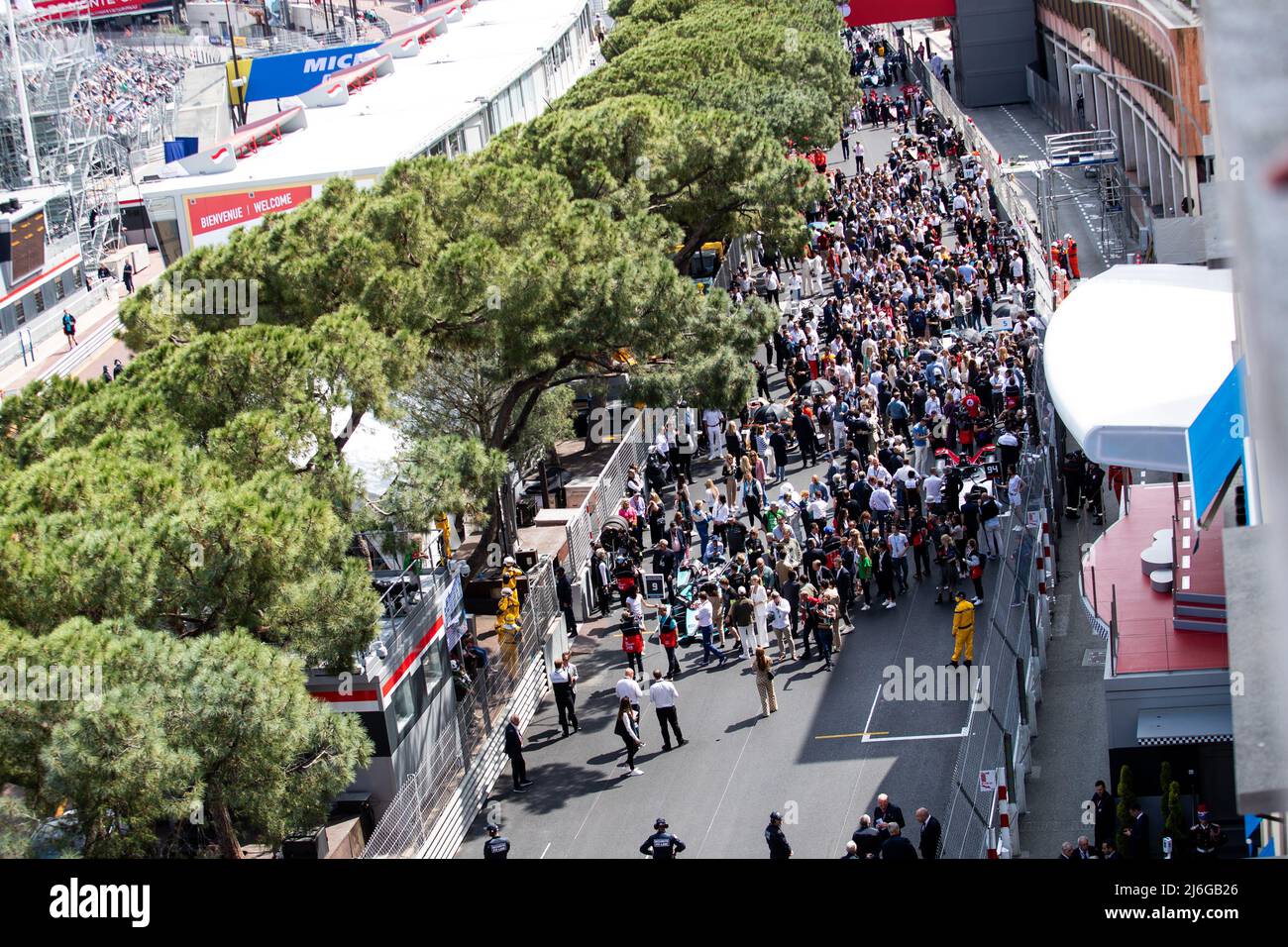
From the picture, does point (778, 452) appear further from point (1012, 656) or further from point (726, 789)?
point (726, 789)

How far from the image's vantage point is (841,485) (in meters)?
25.2

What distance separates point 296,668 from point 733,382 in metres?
12.4

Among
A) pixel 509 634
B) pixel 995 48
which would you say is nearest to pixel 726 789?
pixel 509 634

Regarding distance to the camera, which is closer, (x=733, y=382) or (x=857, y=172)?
(x=733, y=382)

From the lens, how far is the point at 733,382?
84.1ft

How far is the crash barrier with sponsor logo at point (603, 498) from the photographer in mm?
26109

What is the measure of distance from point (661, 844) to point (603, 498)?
12.7 meters

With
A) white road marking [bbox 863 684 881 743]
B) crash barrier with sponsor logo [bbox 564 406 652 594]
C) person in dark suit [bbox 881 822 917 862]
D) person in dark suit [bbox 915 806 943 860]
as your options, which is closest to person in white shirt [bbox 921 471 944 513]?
white road marking [bbox 863 684 881 743]

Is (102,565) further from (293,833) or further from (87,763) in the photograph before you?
(293,833)

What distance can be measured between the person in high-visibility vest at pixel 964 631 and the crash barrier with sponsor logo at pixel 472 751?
19.3 ft

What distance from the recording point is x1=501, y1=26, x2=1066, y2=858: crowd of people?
2189 centimetres

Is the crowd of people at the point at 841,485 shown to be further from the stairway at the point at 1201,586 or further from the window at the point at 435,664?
the stairway at the point at 1201,586
